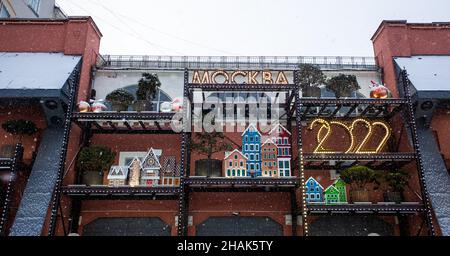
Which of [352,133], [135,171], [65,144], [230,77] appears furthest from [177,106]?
[352,133]

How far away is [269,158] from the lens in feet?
51.0

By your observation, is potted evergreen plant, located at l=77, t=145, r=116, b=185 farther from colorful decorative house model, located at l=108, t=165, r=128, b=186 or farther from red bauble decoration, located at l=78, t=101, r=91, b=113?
red bauble decoration, located at l=78, t=101, r=91, b=113

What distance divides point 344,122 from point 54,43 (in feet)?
45.6

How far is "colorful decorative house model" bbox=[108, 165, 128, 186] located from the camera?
14805 millimetres

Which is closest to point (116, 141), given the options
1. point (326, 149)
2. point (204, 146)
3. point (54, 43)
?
point (204, 146)

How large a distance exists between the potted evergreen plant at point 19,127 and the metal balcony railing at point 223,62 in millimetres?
Result: 5194

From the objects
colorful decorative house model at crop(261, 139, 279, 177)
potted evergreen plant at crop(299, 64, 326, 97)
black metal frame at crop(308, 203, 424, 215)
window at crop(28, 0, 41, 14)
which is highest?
window at crop(28, 0, 41, 14)

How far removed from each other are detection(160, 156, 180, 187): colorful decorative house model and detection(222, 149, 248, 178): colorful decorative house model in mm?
2196

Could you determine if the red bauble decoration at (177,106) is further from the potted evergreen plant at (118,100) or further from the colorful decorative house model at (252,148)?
the colorful decorative house model at (252,148)

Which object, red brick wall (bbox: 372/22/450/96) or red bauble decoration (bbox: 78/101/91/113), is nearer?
red bauble decoration (bbox: 78/101/91/113)

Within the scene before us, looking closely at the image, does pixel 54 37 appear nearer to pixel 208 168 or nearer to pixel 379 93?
pixel 208 168

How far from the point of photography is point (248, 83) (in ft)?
50.6

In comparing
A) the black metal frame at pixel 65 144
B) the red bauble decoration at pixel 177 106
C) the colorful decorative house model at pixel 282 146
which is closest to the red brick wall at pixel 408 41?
the colorful decorative house model at pixel 282 146

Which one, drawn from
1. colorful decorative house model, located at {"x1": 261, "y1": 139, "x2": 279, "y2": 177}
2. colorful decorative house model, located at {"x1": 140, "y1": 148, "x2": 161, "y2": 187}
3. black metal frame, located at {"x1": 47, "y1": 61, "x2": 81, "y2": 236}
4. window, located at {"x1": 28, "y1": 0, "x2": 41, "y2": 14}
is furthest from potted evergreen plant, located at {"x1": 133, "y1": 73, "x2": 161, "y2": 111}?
window, located at {"x1": 28, "y1": 0, "x2": 41, "y2": 14}
